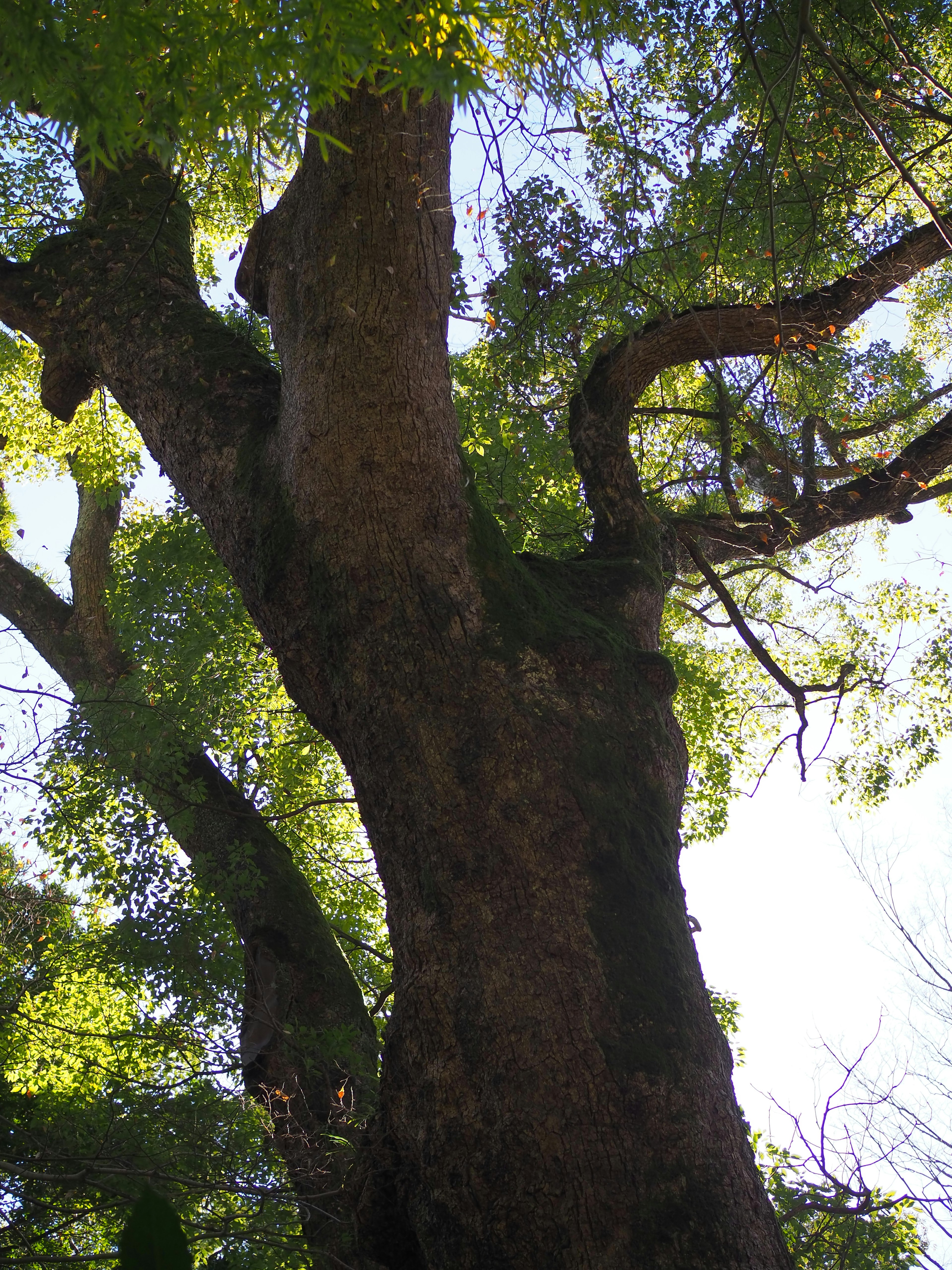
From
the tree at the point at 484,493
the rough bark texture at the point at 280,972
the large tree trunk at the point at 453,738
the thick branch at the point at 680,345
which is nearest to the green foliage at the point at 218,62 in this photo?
the tree at the point at 484,493

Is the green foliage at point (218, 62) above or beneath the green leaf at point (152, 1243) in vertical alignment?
above

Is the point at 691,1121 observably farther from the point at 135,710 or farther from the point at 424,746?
the point at 135,710

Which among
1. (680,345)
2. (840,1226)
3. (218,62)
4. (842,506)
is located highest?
(680,345)

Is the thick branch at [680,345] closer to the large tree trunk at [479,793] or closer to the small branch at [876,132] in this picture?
the large tree trunk at [479,793]

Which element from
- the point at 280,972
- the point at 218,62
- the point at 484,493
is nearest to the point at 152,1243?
the point at 218,62

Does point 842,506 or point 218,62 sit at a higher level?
point 842,506

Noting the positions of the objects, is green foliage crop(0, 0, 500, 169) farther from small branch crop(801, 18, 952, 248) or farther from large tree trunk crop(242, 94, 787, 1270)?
small branch crop(801, 18, 952, 248)

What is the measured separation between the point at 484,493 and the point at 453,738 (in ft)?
12.0

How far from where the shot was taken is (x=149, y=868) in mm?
4895

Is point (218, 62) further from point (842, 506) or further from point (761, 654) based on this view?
point (842, 506)

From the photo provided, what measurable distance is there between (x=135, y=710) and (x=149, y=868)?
34.5 inches

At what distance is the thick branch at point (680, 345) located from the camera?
14.6ft

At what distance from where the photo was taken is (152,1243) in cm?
66

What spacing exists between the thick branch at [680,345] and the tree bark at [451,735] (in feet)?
2.16
